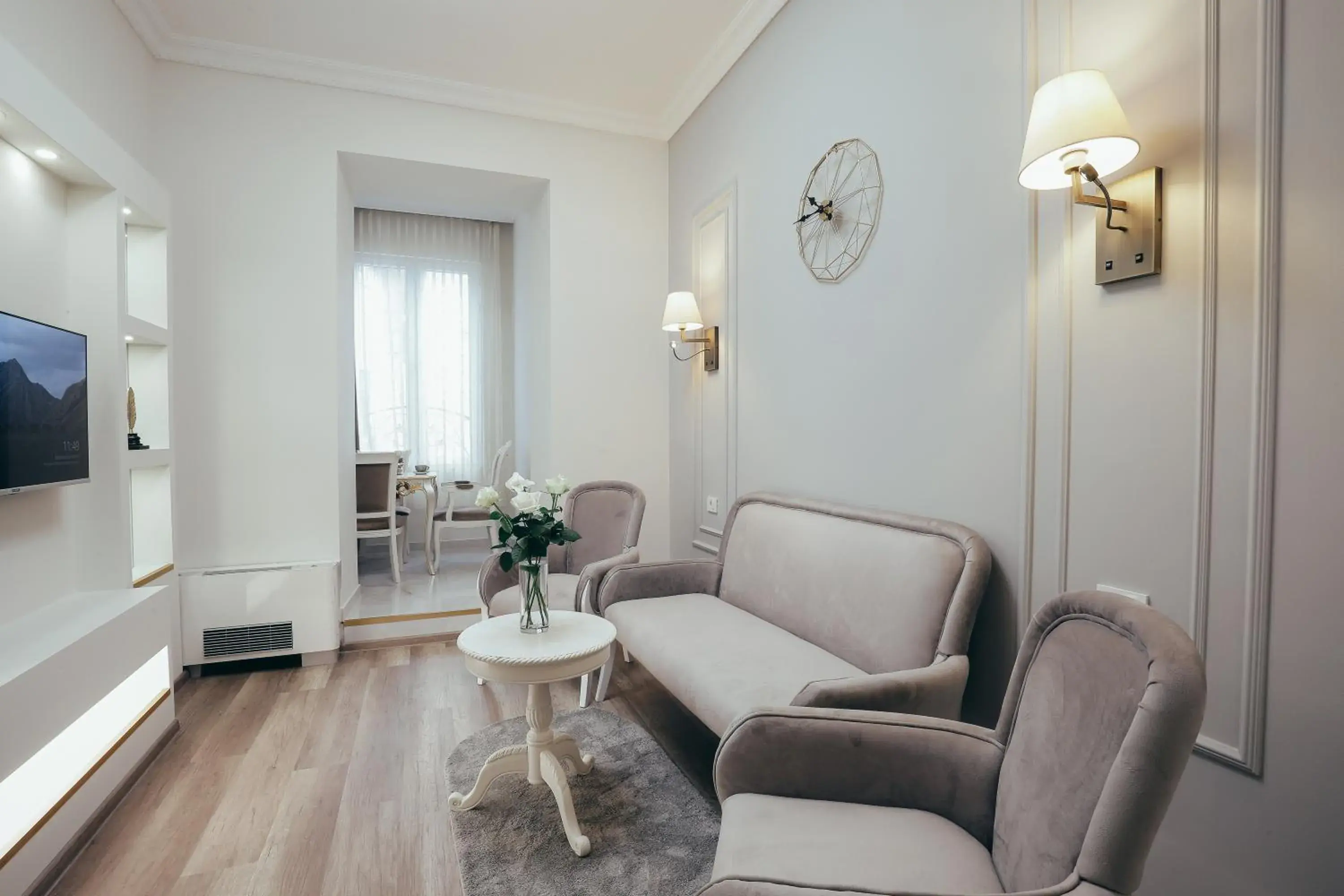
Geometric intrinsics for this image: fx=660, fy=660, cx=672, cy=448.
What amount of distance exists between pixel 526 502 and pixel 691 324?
158cm

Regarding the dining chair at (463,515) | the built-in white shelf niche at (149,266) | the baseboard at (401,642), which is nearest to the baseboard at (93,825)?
the baseboard at (401,642)

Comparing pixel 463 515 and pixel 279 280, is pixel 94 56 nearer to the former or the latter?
pixel 279 280

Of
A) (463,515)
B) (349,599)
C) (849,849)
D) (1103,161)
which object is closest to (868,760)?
(849,849)

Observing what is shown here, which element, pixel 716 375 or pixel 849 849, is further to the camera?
pixel 716 375

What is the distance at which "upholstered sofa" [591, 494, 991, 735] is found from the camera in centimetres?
171

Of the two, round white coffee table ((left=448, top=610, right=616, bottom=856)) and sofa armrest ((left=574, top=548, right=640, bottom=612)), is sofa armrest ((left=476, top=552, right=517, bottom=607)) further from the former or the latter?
round white coffee table ((left=448, top=610, right=616, bottom=856))

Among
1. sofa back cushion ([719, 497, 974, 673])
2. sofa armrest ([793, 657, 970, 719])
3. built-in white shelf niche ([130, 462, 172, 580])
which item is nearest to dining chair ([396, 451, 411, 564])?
built-in white shelf niche ([130, 462, 172, 580])

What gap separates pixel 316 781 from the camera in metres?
2.20

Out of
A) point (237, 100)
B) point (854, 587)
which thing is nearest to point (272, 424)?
point (237, 100)

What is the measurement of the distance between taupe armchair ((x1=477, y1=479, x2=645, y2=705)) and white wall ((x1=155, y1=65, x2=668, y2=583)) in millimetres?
434

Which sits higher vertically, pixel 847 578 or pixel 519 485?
pixel 519 485

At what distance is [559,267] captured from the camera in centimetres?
392

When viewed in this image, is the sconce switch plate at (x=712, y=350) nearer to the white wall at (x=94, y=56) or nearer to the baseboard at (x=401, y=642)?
the baseboard at (x=401, y=642)

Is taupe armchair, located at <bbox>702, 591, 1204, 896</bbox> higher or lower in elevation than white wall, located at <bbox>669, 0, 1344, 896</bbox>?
lower
